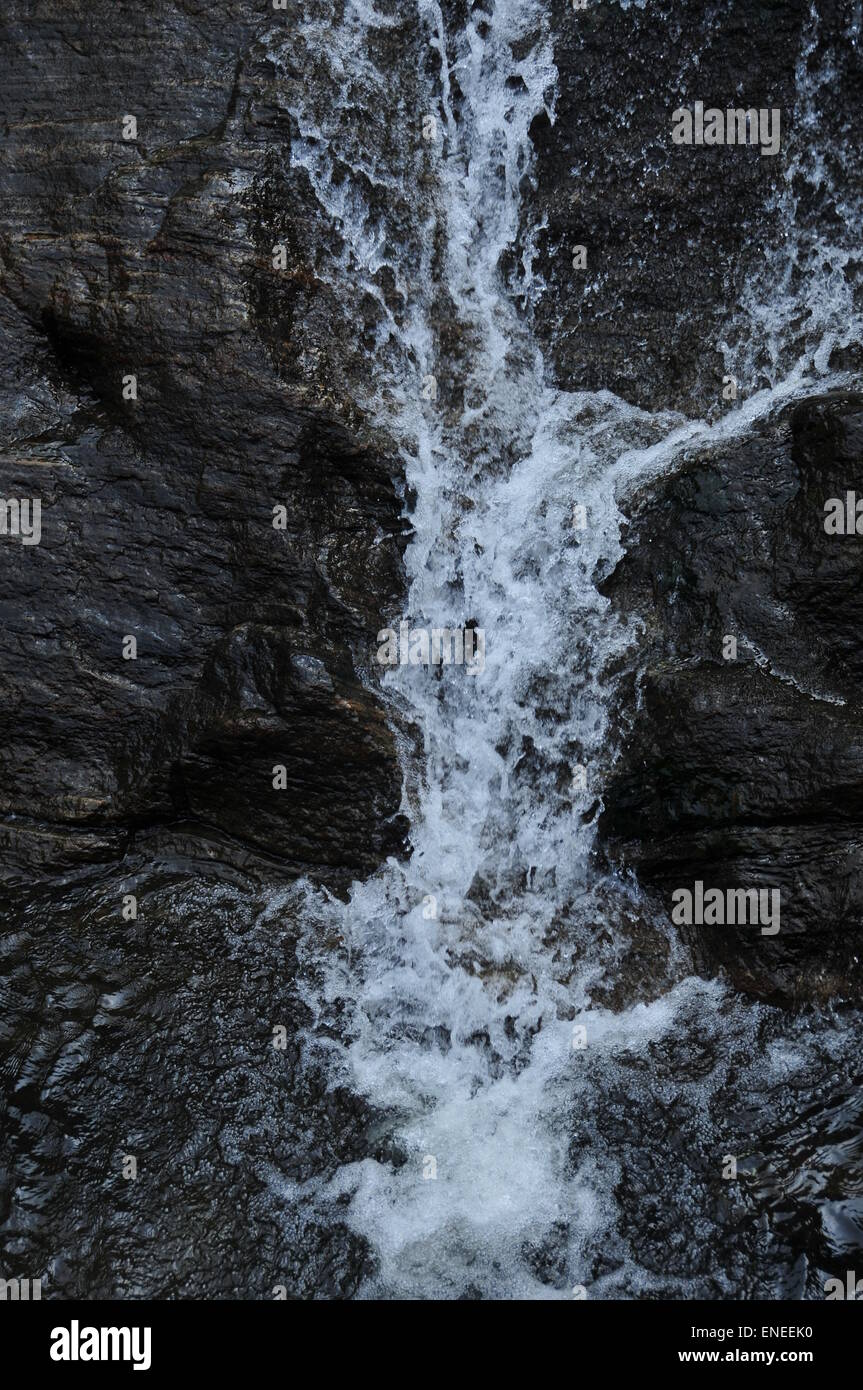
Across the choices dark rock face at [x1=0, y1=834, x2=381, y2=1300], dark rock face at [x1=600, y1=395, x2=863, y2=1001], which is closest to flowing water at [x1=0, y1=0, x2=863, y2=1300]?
dark rock face at [x1=0, y1=834, x2=381, y2=1300]

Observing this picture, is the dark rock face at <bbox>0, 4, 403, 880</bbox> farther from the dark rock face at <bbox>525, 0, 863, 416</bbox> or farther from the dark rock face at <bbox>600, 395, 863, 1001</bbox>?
the dark rock face at <bbox>525, 0, 863, 416</bbox>

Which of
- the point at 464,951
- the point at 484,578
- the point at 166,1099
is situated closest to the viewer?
the point at 166,1099

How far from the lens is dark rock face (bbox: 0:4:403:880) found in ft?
20.0

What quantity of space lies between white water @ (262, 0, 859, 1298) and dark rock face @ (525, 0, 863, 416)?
12 cm

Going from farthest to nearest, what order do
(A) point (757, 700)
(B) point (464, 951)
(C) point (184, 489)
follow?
(C) point (184, 489) < (B) point (464, 951) < (A) point (757, 700)

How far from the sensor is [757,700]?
19.1 feet

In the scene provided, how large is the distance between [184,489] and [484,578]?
1.60m

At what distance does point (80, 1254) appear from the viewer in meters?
4.66

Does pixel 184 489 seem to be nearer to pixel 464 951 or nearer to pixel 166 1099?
pixel 464 951

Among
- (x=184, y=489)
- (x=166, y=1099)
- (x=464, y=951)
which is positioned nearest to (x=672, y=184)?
(x=184, y=489)

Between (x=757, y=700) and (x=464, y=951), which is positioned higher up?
(x=757, y=700)

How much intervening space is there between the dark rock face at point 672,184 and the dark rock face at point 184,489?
4.66 ft

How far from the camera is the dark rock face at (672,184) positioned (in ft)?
21.7

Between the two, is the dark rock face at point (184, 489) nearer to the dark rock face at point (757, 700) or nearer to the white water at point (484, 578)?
the white water at point (484, 578)
